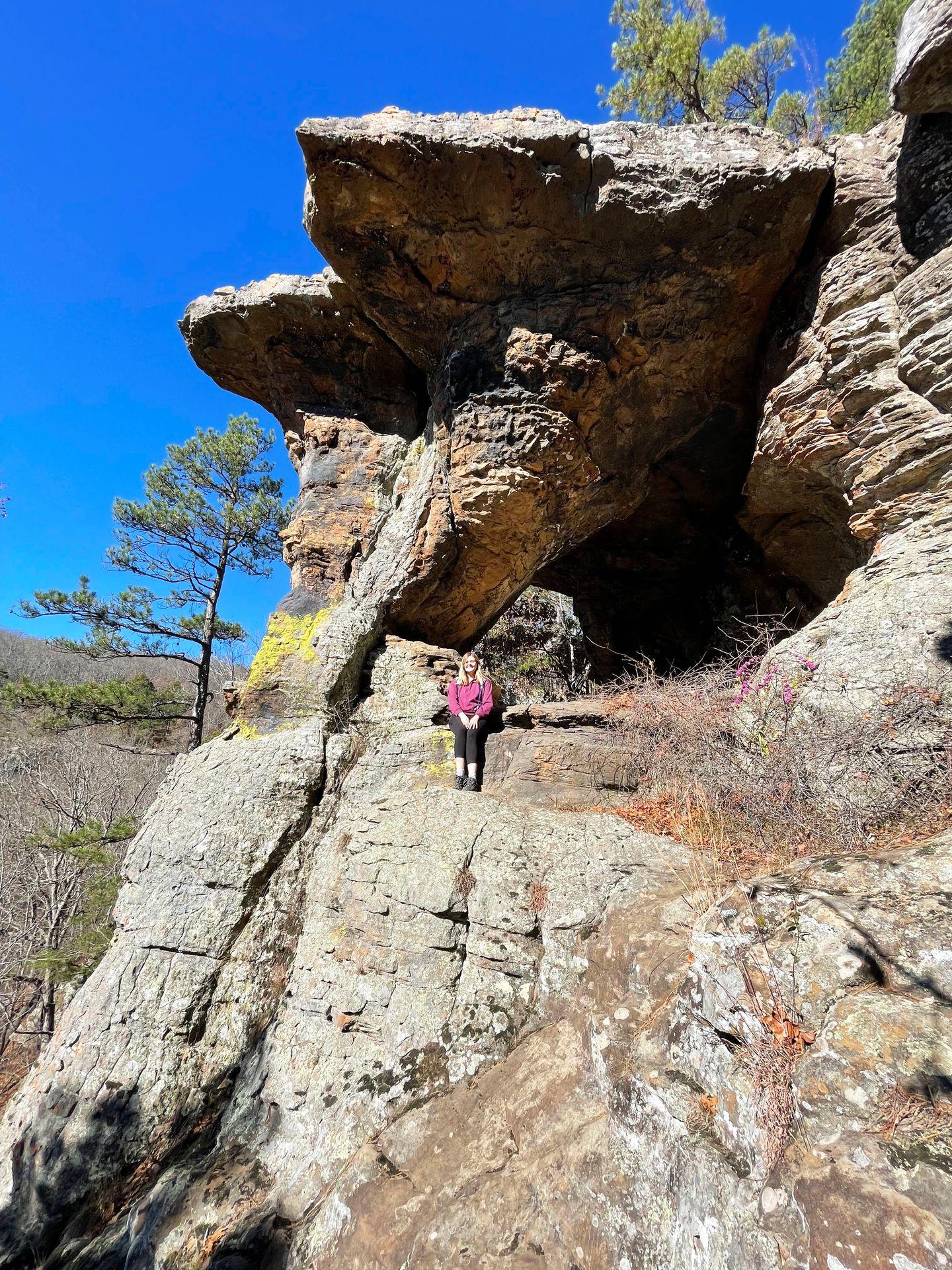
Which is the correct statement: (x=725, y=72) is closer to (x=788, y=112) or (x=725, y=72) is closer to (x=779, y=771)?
(x=788, y=112)

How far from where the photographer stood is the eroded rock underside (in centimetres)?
220

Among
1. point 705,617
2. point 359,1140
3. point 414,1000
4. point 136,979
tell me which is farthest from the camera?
point 705,617

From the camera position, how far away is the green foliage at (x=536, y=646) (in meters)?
12.9

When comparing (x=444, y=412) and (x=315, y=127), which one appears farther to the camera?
(x=444, y=412)

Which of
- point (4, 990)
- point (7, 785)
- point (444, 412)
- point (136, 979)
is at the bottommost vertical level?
point (4, 990)

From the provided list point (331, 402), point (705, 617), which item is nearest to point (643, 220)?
point (331, 402)

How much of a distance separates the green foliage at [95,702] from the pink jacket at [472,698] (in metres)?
8.23

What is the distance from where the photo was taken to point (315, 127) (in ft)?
17.2

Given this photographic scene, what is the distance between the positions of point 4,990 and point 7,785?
4.57m

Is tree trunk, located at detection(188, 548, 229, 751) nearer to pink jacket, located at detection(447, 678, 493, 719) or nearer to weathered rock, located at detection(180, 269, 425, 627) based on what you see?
weathered rock, located at detection(180, 269, 425, 627)

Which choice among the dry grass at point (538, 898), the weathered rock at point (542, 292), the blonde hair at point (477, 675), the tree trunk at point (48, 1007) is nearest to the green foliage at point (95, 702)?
the tree trunk at point (48, 1007)

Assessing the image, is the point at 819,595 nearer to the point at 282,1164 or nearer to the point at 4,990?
the point at 282,1164

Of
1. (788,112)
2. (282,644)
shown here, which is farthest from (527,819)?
(788,112)

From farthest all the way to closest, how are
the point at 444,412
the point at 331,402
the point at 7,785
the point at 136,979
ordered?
the point at 7,785
the point at 331,402
the point at 444,412
the point at 136,979
